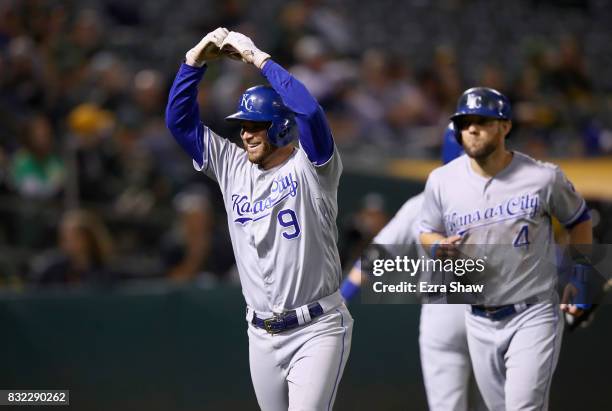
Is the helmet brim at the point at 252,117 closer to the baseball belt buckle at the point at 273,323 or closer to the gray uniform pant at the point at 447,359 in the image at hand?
the baseball belt buckle at the point at 273,323

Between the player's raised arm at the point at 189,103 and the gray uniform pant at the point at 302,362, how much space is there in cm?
89

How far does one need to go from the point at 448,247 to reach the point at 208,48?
1406 millimetres

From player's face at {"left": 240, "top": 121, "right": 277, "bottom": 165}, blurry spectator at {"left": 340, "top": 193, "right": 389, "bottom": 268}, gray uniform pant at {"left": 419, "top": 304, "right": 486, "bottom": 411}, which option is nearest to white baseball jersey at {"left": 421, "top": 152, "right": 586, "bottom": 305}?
gray uniform pant at {"left": 419, "top": 304, "right": 486, "bottom": 411}

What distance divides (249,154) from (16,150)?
4384mm

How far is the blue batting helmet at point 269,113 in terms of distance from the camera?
425 cm

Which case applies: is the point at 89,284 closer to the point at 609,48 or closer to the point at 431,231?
the point at 431,231

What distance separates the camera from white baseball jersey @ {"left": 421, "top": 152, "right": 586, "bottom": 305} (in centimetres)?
459

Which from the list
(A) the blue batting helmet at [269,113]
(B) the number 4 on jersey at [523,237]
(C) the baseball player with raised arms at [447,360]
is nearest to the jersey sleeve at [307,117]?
(A) the blue batting helmet at [269,113]

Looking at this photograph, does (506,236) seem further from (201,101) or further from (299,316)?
(201,101)

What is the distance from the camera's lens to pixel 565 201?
4.61 metres

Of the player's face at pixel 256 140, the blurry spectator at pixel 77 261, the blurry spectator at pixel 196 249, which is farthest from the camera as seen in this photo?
the blurry spectator at pixel 196 249

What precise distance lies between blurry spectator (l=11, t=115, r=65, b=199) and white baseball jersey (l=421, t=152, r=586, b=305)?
14.1 ft

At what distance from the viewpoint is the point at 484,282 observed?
15.4ft

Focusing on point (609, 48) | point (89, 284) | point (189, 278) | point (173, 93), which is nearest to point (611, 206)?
point (189, 278)
